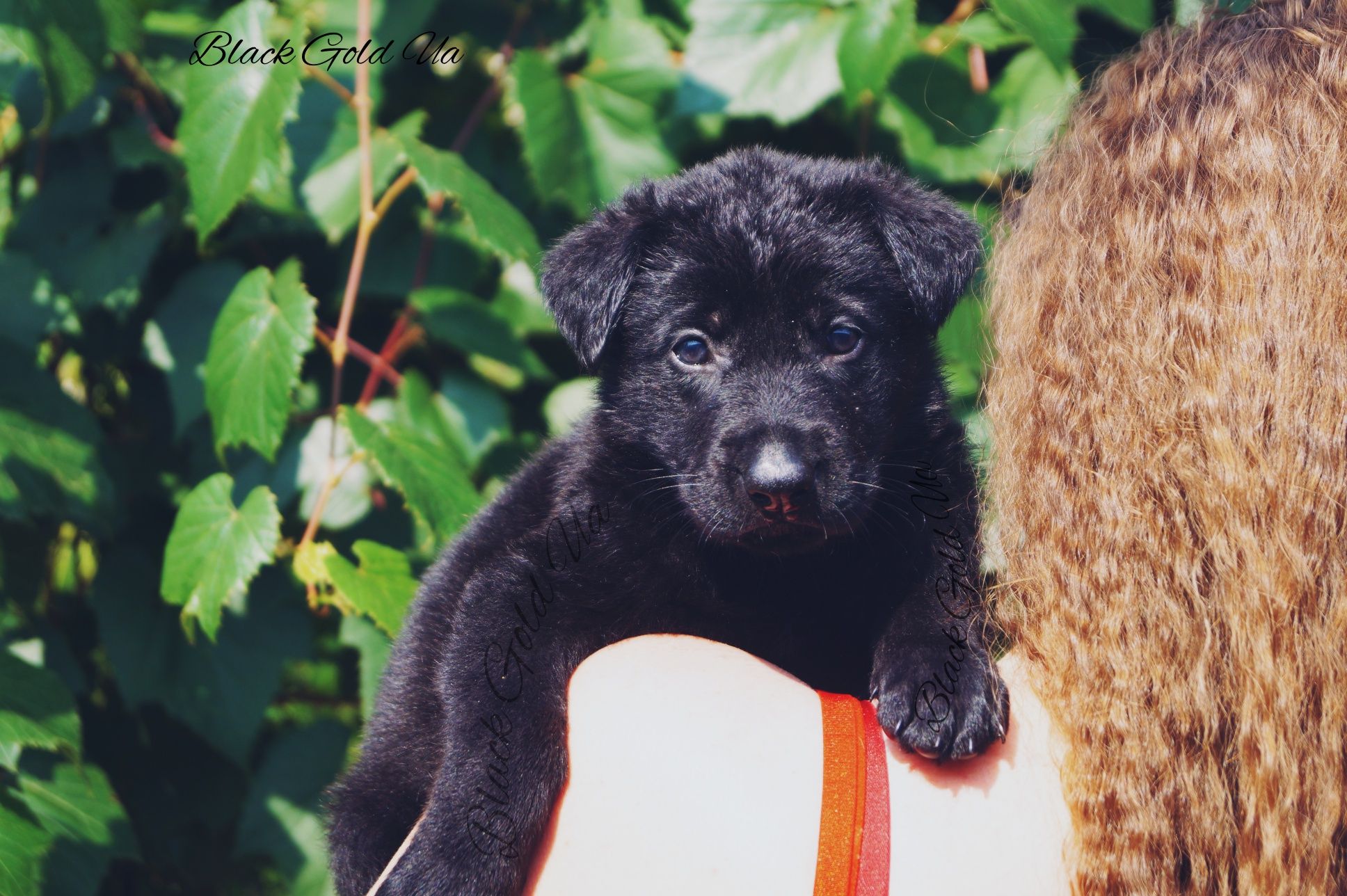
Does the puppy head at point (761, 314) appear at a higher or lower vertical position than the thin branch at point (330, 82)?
lower

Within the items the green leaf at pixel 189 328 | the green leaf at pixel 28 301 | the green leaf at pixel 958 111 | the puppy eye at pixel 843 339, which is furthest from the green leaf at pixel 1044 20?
the green leaf at pixel 28 301

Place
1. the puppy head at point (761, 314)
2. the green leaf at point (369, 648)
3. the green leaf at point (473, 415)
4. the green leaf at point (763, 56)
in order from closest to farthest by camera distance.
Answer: the puppy head at point (761, 314)
the green leaf at point (369, 648)
the green leaf at point (763, 56)
the green leaf at point (473, 415)

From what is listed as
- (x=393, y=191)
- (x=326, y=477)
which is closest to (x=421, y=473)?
(x=326, y=477)

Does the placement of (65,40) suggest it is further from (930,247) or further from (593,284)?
(930,247)

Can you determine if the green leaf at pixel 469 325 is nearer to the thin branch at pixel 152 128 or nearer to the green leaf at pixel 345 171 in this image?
the green leaf at pixel 345 171

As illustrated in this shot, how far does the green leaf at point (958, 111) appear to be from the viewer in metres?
2.08

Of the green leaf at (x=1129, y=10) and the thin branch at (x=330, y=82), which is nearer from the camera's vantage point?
the green leaf at (x=1129, y=10)

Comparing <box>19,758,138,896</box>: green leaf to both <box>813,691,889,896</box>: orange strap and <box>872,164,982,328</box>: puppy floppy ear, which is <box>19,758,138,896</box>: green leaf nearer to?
<box>813,691,889,896</box>: orange strap

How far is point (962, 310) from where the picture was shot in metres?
2.05

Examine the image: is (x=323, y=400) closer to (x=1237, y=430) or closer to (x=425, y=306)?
(x=425, y=306)

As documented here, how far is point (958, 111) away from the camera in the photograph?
2.10 metres

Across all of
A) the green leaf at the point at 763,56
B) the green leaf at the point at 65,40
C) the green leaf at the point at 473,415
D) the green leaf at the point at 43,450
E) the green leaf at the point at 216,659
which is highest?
the green leaf at the point at 65,40

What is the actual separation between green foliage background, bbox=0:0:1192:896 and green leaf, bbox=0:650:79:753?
13mm

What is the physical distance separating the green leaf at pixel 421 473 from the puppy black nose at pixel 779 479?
1.80ft
